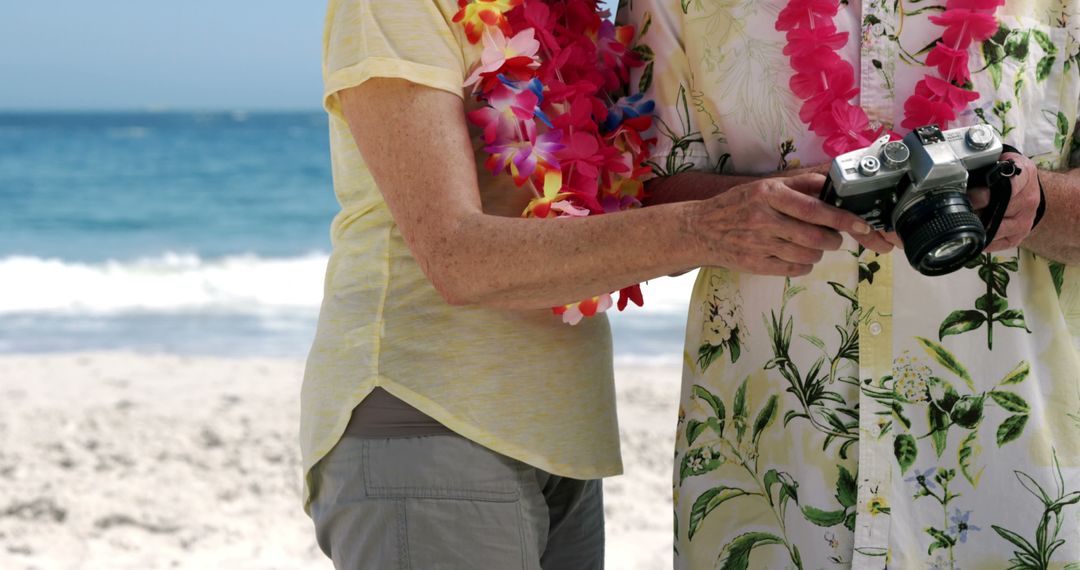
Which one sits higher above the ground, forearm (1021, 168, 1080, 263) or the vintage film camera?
the vintage film camera

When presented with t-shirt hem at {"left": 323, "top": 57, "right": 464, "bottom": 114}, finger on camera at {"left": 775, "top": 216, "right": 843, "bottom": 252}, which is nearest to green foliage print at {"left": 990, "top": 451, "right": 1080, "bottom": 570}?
finger on camera at {"left": 775, "top": 216, "right": 843, "bottom": 252}

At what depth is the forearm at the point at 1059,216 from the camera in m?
1.48

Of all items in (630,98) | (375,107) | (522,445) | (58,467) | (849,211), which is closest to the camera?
(849,211)

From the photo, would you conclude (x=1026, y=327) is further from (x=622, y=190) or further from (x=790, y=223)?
(x=622, y=190)

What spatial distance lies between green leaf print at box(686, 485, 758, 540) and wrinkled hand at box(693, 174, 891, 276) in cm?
50

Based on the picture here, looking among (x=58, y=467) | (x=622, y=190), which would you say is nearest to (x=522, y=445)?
(x=622, y=190)

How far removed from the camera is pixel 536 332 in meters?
1.70

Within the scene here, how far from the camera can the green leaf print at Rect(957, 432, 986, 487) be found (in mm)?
1637

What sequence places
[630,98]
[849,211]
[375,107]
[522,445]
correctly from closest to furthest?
[849,211] < [375,107] < [522,445] < [630,98]

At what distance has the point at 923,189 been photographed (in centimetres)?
126

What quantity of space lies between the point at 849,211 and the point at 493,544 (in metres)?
0.70

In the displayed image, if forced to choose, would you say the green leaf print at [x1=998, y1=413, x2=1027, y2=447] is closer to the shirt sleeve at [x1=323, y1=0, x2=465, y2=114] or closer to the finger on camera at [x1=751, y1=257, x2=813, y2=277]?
the finger on camera at [x1=751, y1=257, x2=813, y2=277]

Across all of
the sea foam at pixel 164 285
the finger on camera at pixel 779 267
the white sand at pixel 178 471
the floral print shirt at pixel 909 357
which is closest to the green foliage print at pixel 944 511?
the floral print shirt at pixel 909 357

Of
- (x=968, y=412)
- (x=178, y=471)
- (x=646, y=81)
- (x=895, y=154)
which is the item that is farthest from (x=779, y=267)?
(x=178, y=471)
